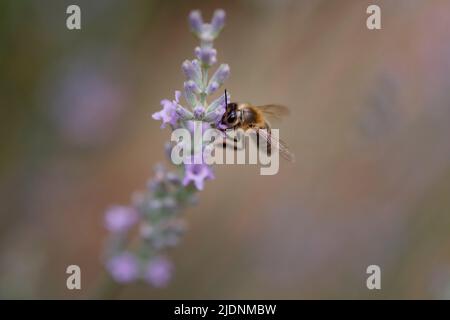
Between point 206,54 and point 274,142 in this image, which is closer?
point 206,54

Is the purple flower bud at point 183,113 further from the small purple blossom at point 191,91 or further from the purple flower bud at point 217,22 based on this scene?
the purple flower bud at point 217,22

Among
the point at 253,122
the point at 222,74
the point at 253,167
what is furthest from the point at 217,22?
the point at 253,167

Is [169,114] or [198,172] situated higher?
[169,114]

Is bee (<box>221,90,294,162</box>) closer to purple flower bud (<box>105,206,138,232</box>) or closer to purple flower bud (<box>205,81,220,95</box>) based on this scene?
purple flower bud (<box>205,81,220,95</box>)

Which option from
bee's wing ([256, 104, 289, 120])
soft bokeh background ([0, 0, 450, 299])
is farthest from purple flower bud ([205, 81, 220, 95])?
soft bokeh background ([0, 0, 450, 299])

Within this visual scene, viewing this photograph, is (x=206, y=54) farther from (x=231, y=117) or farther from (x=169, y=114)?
(x=231, y=117)

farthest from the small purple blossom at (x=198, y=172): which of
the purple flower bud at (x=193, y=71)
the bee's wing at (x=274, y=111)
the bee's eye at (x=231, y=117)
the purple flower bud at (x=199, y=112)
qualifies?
the bee's wing at (x=274, y=111)

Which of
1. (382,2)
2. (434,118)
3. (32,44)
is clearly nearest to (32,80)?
(32,44)
